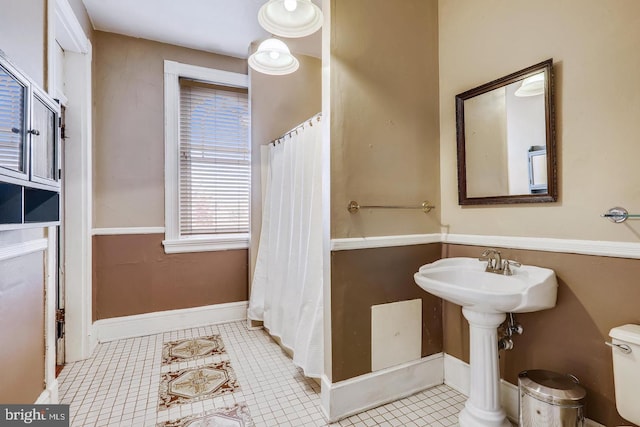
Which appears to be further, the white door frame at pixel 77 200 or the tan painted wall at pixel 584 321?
the white door frame at pixel 77 200

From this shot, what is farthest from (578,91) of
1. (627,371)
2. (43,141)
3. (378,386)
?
(43,141)

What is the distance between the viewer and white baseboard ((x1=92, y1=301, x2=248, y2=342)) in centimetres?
251

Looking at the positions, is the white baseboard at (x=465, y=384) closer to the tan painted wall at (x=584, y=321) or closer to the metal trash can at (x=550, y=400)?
the tan painted wall at (x=584, y=321)

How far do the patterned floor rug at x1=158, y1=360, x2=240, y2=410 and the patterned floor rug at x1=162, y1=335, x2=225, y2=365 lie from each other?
0.61 ft

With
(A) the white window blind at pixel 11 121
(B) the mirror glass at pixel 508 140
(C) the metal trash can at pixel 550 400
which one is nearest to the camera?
(A) the white window blind at pixel 11 121

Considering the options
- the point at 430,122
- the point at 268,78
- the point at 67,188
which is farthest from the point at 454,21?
the point at 67,188

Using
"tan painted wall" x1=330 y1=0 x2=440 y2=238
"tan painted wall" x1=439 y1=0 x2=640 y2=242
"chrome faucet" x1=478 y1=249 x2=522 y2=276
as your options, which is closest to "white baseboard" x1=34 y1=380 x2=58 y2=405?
"tan painted wall" x1=330 y1=0 x2=440 y2=238

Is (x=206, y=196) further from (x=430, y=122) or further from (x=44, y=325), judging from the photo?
(x=430, y=122)

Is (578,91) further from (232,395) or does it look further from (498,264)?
(232,395)

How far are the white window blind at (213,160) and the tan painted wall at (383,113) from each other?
1561 mm

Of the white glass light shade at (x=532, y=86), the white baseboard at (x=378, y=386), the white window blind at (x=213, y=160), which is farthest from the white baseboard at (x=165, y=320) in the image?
the white glass light shade at (x=532, y=86)

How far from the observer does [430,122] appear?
1916 mm

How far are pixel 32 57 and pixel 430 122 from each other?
2108 millimetres

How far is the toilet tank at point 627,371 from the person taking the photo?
1.06 metres
